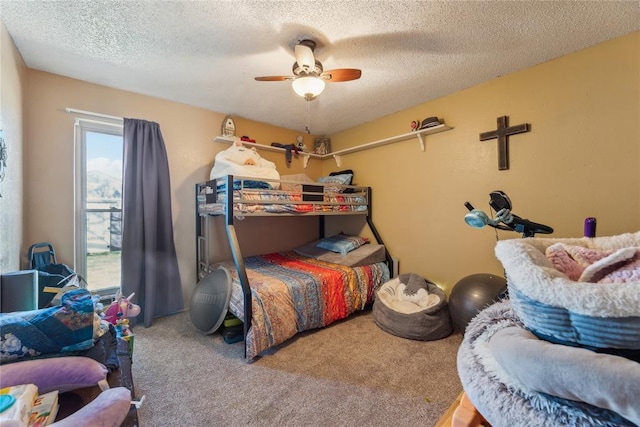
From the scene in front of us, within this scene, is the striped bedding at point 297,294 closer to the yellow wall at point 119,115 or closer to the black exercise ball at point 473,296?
the yellow wall at point 119,115

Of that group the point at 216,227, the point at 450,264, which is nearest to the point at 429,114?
the point at 450,264

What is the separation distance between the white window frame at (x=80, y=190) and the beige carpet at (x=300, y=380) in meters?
0.88

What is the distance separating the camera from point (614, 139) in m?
1.72

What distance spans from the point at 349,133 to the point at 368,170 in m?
0.66

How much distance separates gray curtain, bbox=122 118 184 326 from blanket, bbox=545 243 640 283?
286cm

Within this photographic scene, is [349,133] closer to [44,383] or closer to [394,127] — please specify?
[394,127]

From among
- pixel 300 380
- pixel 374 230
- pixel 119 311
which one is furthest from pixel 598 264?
pixel 374 230

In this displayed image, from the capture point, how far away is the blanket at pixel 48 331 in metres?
0.60

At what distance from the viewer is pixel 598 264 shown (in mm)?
446

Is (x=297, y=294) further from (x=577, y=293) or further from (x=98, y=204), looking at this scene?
(x=98, y=204)

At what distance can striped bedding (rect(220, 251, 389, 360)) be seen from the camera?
1907 millimetres

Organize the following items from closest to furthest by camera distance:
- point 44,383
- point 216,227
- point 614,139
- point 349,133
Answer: point 44,383
point 614,139
point 216,227
point 349,133

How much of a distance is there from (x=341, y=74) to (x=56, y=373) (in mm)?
1986

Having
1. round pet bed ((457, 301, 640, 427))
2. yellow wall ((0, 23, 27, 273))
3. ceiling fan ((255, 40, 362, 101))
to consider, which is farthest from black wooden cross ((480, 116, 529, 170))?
yellow wall ((0, 23, 27, 273))
